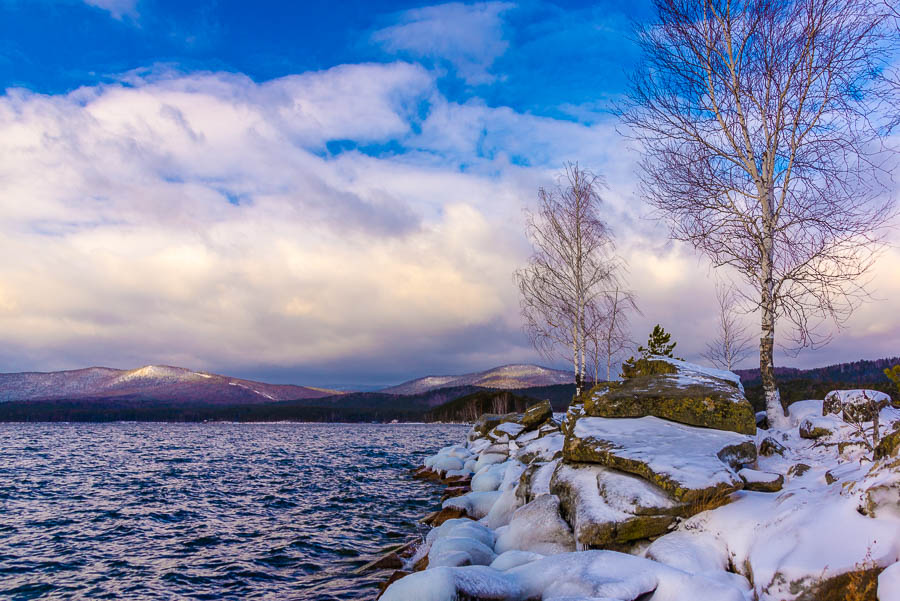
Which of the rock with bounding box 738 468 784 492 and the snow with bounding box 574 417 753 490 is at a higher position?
the snow with bounding box 574 417 753 490

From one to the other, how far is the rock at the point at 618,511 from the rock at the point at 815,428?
4.92m

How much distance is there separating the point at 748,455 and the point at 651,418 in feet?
6.67

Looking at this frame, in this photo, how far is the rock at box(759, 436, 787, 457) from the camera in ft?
35.3

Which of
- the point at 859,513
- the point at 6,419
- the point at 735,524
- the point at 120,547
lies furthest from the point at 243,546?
the point at 6,419

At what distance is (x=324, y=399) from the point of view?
198 metres

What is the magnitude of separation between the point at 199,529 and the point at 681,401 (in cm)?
1471

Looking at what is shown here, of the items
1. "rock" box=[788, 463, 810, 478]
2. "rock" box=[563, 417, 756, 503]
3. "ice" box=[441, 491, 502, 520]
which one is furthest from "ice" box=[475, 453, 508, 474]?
"rock" box=[788, 463, 810, 478]

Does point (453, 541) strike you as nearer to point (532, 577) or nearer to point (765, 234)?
point (532, 577)

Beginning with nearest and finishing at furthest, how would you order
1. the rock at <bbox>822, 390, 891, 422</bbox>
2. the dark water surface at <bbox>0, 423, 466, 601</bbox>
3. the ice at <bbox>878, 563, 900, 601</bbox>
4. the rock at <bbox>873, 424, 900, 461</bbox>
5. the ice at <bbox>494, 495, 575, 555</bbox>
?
the ice at <bbox>878, 563, 900, 601</bbox> < the rock at <bbox>873, 424, 900, 461</bbox> < the ice at <bbox>494, 495, 575, 555</bbox> < the rock at <bbox>822, 390, 891, 422</bbox> < the dark water surface at <bbox>0, 423, 466, 601</bbox>

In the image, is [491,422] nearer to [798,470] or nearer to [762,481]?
[798,470]

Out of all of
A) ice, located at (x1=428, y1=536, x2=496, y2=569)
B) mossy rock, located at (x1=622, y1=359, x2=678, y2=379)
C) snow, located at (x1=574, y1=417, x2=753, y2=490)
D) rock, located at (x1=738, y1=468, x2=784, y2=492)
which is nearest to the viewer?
snow, located at (x1=574, y1=417, x2=753, y2=490)

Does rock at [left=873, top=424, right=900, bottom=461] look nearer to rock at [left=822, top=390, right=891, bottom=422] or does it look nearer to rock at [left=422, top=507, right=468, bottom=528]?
rock at [left=822, top=390, right=891, bottom=422]

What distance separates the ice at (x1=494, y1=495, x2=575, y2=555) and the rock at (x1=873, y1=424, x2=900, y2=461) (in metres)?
5.00

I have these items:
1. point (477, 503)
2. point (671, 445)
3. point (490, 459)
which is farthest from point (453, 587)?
point (490, 459)
